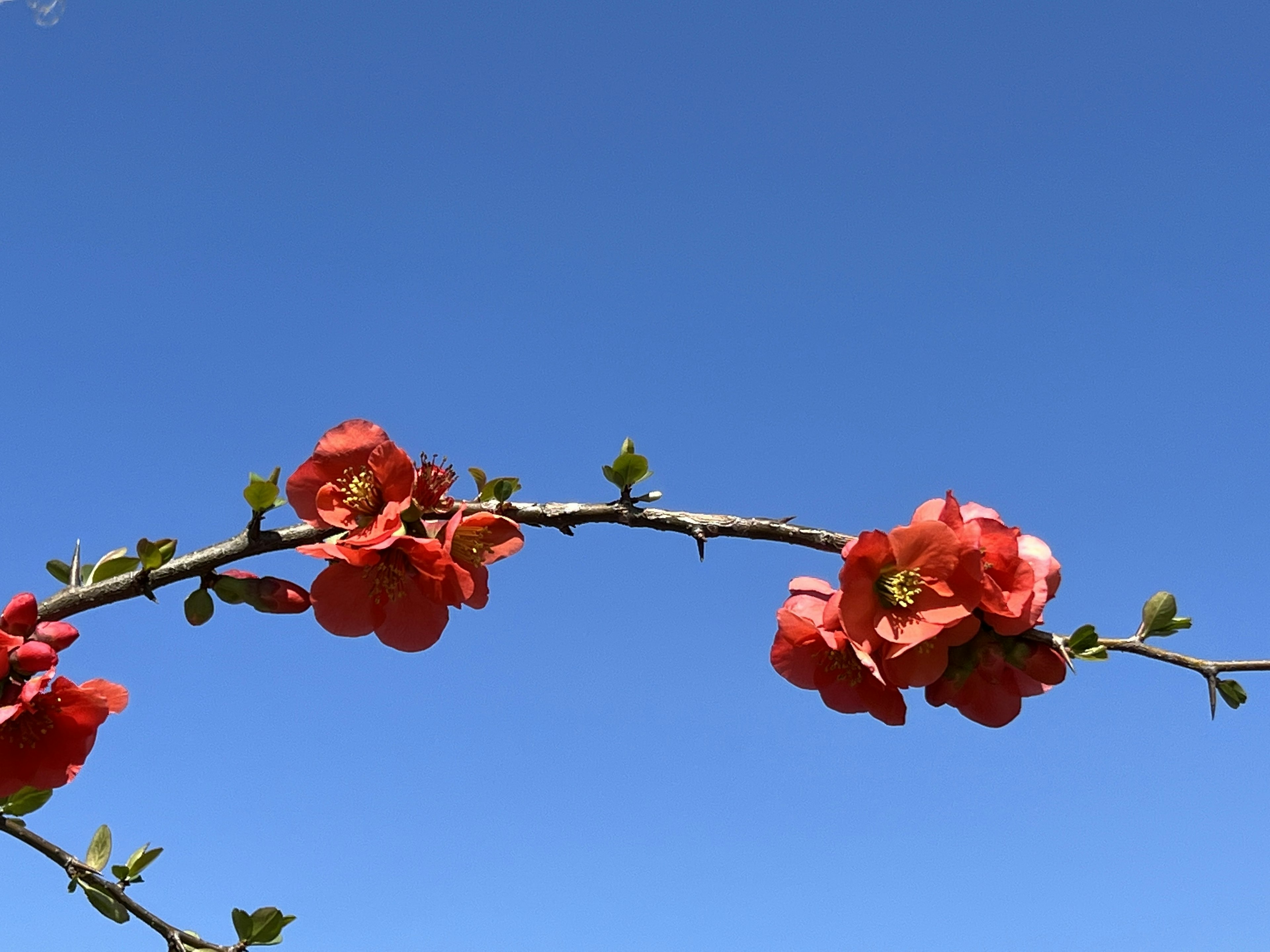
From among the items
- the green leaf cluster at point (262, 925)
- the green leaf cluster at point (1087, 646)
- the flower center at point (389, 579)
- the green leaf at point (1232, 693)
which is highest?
the flower center at point (389, 579)

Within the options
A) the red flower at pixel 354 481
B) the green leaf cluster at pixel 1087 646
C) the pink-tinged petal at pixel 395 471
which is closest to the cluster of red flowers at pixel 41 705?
the red flower at pixel 354 481

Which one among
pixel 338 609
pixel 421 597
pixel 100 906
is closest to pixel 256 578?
pixel 338 609

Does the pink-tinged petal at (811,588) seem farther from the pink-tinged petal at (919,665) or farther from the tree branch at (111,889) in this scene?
the tree branch at (111,889)

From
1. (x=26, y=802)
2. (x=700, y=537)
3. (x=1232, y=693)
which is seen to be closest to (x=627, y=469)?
(x=700, y=537)

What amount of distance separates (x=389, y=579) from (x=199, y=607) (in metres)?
0.40

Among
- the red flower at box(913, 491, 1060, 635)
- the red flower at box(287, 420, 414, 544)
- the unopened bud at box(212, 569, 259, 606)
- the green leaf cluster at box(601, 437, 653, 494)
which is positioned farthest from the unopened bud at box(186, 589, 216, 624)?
the red flower at box(913, 491, 1060, 635)

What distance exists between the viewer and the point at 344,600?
219 centimetres

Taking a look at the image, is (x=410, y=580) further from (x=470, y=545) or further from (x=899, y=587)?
(x=899, y=587)

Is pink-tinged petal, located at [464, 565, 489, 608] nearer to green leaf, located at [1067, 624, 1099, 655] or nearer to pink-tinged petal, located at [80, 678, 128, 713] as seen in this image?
pink-tinged petal, located at [80, 678, 128, 713]

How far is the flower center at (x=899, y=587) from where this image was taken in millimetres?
2037

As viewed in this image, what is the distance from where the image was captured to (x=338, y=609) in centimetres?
218

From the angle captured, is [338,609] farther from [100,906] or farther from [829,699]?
[829,699]

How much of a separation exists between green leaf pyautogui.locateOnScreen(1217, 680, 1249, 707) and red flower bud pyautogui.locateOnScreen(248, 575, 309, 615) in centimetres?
183

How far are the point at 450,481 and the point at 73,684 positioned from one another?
859 millimetres
